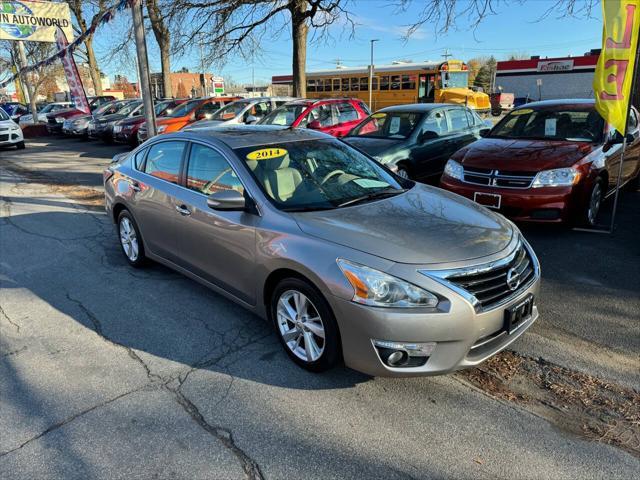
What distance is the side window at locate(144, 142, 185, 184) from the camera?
175 inches

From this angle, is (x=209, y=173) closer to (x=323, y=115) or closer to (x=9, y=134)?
(x=323, y=115)

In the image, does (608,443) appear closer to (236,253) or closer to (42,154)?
(236,253)

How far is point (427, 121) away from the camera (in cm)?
878

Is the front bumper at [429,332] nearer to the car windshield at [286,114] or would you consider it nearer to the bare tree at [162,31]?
the car windshield at [286,114]

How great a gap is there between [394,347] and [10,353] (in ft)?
9.74

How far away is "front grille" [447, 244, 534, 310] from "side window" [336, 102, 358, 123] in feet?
31.8

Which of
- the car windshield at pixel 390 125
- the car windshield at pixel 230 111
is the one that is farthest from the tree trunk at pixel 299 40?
the car windshield at pixel 390 125

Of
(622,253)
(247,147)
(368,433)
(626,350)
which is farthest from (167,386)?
(622,253)

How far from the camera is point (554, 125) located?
22.1ft

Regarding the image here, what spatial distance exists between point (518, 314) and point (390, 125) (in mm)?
6646

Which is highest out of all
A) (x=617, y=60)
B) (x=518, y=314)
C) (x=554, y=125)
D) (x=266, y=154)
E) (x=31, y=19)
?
(x=31, y=19)

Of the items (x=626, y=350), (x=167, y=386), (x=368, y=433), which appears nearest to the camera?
(x=368, y=433)

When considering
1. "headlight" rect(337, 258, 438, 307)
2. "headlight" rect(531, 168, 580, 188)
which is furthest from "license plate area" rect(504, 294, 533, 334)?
"headlight" rect(531, 168, 580, 188)

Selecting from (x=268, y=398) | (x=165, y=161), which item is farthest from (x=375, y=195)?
(x=165, y=161)
